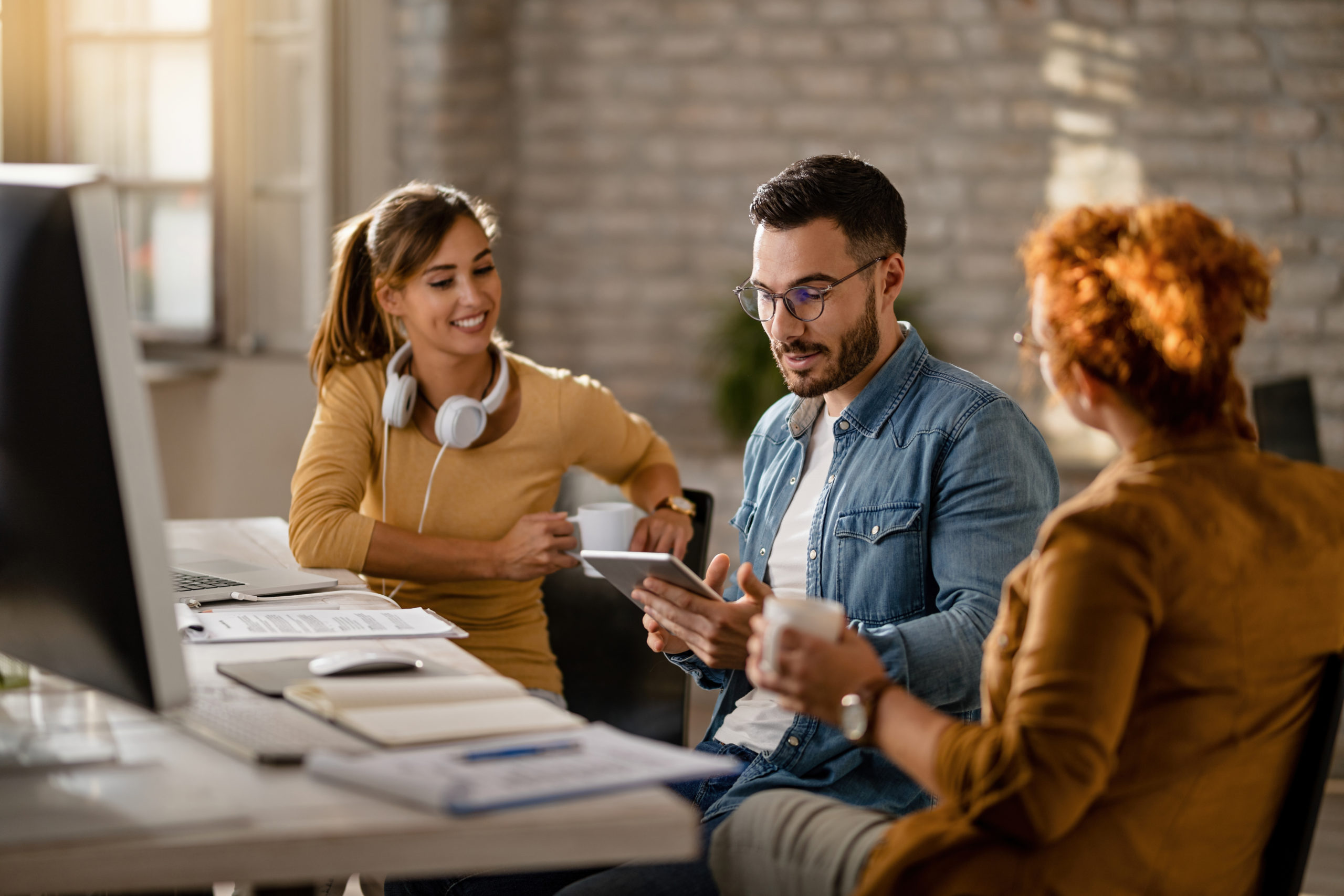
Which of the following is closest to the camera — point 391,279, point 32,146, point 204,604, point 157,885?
point 157,885

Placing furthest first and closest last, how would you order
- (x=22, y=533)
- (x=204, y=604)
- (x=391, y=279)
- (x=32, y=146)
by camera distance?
(x=32, y=146) → (x=391, y=279) → (x=204, y=604) → (x=22, y=533)

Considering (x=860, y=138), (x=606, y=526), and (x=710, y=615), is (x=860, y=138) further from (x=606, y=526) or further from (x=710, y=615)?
(x=710, y=615)

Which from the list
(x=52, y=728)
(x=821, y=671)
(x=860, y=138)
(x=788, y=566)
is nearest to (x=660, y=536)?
(x=788, y=566)

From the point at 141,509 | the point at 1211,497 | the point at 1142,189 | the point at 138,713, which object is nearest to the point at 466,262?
the point at 138,713

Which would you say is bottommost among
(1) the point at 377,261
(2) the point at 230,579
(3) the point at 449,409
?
(2) the point at 230,579

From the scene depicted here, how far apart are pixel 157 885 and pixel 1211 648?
0.80 meters

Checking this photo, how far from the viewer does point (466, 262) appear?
2.13 meters

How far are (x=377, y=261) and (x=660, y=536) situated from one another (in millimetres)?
700

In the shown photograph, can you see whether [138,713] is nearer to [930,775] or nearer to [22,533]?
[22,533]

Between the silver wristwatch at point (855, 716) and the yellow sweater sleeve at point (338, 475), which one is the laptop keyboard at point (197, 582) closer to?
the yellow sweater sleeve at point (338, 475)

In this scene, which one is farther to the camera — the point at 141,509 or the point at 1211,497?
the point at 1211,497

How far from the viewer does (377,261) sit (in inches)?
84.7

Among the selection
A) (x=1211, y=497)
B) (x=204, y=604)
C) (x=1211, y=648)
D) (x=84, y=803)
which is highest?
(x=1211, y=497)

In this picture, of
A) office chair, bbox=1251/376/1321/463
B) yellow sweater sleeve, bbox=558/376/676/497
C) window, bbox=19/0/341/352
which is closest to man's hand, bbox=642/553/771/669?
yellow sweater sleeve, bbox=558/376/676/497
